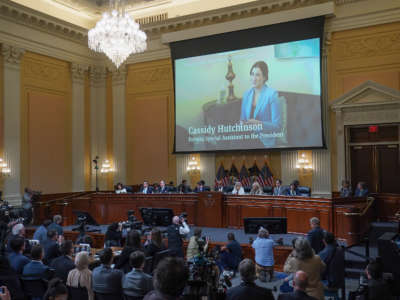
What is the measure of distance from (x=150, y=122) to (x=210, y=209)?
6.47 metres

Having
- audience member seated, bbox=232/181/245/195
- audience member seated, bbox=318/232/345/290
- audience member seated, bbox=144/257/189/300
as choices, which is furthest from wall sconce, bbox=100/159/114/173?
audience member seated, bbox=144/257/189/300

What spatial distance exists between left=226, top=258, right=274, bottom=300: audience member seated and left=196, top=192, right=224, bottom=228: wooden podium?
8.28m

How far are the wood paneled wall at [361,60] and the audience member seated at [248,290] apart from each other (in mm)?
10814

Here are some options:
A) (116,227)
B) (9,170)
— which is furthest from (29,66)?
(116,227)

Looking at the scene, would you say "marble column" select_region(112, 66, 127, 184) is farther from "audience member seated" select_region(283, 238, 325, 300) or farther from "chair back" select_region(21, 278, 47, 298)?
"audience member seated" select_region(283, 238, 325, 300)

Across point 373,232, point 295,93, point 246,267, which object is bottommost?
point 373,232

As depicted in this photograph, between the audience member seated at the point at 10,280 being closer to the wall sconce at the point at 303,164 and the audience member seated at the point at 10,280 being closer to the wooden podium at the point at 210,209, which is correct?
the wooden podium at the point at 210,209

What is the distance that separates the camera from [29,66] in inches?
603

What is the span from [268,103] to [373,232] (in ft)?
20.6

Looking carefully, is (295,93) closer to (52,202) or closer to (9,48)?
(52,202)

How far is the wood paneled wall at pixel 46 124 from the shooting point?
1518 cm

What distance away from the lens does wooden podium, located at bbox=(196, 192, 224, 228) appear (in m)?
11.9

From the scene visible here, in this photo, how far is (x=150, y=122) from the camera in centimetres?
1723

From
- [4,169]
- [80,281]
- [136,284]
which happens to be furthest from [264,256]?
[4,169]
